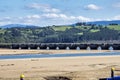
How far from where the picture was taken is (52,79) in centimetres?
2611

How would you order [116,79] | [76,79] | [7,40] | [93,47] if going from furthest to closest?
[7,40] → [93,47] → [76,79] → [116,79]

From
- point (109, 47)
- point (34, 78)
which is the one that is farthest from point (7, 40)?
point (34, 78)

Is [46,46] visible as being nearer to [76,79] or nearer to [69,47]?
[69,47]

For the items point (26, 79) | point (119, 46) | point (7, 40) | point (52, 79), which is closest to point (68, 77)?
point (52, 79)

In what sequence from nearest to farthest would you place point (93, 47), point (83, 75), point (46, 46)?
1. point (83, 75)
2. point (93, 47)
3. point (46, 46)

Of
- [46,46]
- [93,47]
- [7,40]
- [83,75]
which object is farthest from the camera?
[7,40]

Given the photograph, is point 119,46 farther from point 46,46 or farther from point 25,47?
point 25,47

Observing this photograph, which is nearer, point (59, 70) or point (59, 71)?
point (59, 71)

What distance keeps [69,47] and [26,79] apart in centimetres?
9264

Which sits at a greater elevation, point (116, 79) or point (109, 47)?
point (116, 79)

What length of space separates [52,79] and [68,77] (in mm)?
1062

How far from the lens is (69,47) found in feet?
388

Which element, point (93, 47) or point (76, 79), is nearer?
point (76, 79)

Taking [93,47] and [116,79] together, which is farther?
[93,47]
